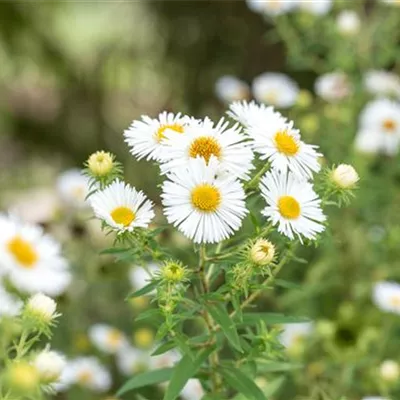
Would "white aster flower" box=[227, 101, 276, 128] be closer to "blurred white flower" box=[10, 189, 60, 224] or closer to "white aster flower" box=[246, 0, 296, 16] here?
"blurred white flower" box=[10, 189, 60, 224]

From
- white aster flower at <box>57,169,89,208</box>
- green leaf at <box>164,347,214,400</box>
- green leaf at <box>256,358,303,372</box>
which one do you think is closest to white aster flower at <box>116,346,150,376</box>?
white aster flower at <box>57,169,89,208</box>

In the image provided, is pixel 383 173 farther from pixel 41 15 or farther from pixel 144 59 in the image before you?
pixel 41 15

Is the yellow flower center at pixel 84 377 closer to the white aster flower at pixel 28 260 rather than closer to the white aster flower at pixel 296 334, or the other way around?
the white aster flower at pixel 296 334

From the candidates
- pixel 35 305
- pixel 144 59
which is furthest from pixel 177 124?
Answer: pixel 144 59

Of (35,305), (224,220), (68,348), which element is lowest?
(35,305)

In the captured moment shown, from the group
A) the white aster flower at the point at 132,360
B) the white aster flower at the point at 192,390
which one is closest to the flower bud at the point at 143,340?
the white aster flower at the point at 132,360
